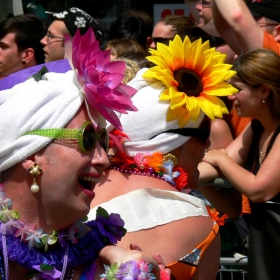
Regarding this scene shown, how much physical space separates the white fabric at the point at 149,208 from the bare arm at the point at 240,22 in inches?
63.1

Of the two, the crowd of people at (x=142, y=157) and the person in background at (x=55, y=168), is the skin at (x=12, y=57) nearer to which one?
Answer: the crowd of people at (x=142, y=157)

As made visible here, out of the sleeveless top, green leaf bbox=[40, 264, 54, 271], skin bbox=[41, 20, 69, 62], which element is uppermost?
green leaf bbox=[40, 264, 54, 271]

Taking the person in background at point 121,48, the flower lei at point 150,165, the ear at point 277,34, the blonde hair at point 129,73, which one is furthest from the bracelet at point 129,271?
the person in background at point 121,48

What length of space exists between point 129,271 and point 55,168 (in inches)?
14.9

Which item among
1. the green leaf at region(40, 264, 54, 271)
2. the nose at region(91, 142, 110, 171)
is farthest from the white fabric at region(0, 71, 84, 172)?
the green leaf at region(40, 264, 54, 271)

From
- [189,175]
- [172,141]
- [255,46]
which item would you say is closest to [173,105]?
[172,141]

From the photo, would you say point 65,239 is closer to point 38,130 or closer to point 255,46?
point 38,130

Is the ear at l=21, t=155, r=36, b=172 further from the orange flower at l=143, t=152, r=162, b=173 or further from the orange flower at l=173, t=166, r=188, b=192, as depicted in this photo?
the orange flower at l=173, t=166, r=188, b=192

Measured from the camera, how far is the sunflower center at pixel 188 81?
292 cm

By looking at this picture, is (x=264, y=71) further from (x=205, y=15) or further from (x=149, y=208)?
(x=205, y=15)

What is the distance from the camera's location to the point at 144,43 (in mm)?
5910

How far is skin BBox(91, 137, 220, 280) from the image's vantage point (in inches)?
102

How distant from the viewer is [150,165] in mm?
2785

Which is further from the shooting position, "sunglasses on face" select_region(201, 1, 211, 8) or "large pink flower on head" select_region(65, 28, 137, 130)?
"sunglasses on face" select_region(201, 1, 211, 8)
